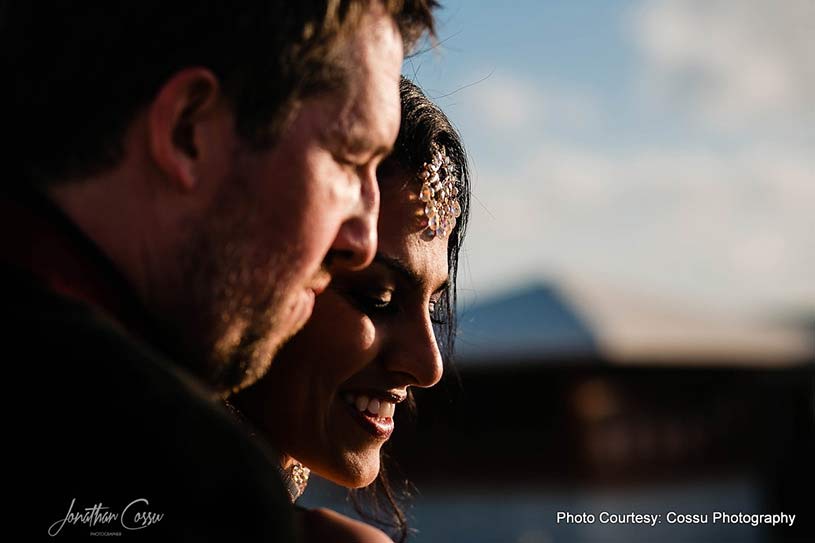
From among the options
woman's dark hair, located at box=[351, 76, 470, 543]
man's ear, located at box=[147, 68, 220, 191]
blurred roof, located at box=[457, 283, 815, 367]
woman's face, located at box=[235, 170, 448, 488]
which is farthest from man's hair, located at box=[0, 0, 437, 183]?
blurred roof, located at box=[457, 283, 815, 367]

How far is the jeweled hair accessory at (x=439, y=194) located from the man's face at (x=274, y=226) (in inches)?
30.5

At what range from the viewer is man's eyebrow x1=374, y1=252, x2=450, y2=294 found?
2.04m

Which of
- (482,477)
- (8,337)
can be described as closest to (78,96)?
(8,337)

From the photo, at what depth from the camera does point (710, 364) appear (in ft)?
44.6

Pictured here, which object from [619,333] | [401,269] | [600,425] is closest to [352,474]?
[401,269]

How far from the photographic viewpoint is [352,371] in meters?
1.96

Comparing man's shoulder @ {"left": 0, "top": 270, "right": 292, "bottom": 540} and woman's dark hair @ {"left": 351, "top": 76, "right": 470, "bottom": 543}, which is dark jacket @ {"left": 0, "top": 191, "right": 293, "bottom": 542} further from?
woman's dark hair @ {"left": 351, "top": 76, "right": 470, "bottom": 543}

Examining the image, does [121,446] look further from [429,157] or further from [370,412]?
[429,157]

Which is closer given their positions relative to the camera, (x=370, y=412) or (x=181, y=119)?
(x=181, y=119)

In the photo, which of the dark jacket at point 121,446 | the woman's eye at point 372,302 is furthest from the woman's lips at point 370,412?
the dark jacket at point 121,446

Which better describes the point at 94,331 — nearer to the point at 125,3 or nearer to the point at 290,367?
the point at 125,3

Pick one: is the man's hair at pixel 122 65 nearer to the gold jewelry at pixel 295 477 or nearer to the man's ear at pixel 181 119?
the man's ear at pixel 181 119

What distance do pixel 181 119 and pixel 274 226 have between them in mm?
167

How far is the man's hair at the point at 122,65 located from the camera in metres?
1.23
